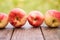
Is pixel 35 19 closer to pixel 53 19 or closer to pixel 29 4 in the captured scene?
pixel 53 19

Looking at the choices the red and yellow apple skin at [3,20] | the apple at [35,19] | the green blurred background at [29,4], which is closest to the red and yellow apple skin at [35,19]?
the apple at [35,19]

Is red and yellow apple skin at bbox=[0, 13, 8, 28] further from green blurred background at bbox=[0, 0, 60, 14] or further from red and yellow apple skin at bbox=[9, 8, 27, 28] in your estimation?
green blurred background at bbox=[0, 0, 60, 14]

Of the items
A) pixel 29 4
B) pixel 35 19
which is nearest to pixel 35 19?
pixel 35 19

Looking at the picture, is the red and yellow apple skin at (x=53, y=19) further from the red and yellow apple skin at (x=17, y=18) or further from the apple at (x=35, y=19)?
the red and yellow apple skin at (x=17, y=18)

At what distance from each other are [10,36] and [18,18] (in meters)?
0.20

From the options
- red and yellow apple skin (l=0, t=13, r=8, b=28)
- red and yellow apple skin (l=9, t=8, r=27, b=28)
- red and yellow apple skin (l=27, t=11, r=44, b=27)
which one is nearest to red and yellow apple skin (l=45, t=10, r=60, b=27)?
red and yellow apple skin (l=27, t=11, r=44, b=27)

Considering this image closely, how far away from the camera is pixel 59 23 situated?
1.00 m

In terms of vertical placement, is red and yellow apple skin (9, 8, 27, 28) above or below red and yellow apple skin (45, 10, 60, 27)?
above

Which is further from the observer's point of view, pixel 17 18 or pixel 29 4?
pixel 29 4

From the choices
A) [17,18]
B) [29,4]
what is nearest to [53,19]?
[17,18]

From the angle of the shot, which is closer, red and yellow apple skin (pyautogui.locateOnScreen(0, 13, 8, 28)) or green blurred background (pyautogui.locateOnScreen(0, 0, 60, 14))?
red and yellow apple skin (pyautogui.locateOnScreen(0, 13, 8, 28))

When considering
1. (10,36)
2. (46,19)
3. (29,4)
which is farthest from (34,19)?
(29,4)

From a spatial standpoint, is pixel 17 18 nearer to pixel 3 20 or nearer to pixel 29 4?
pixel 3 20

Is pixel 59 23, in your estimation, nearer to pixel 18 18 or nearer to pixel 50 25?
pixel 50 25
